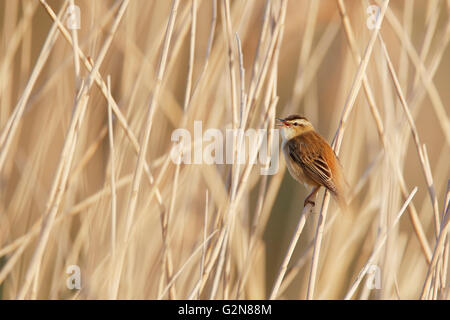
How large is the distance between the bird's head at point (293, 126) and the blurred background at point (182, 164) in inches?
8.4

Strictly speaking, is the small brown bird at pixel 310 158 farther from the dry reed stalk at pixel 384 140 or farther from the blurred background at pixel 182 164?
the dry reed stalk at pixel 384 140

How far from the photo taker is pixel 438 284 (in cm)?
235

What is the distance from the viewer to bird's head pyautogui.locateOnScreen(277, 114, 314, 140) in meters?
3.26

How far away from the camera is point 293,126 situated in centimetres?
333

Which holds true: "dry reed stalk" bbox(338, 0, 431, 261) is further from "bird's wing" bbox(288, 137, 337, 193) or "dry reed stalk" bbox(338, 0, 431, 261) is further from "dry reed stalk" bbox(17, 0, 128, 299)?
"dry reed stalk" bbox(17, 0, 128, 299)

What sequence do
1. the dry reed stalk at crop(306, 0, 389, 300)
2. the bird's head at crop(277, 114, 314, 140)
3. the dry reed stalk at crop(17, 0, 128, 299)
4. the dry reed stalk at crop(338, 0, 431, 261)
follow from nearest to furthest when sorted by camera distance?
1. the dry reed stalk at crop(17, 0, 128, 299)
2. the dry reed stalk at crop(306, 0, 389, 300)
3. the dry reed stalk at crop(338, 0, 431, 261)
4. the bird's head at crop(277, 114, 314, 140)

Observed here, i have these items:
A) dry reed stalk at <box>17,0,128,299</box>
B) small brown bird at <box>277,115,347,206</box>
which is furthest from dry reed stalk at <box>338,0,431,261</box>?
dry reed stalk at <box>17,0,128,299</box>

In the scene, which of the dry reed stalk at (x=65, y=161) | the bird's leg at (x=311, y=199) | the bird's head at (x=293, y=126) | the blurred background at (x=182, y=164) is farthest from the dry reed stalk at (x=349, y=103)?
the dry reed stalk at (x=65, y=161)

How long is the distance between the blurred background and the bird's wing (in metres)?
0.14

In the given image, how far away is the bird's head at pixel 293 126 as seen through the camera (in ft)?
10.7

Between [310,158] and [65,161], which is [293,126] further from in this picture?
[65,161]

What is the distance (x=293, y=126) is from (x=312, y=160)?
0.30 metres

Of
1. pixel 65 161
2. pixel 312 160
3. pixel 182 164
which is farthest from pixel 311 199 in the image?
pixel 65 161
